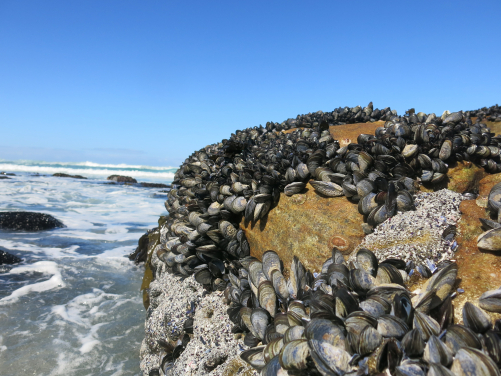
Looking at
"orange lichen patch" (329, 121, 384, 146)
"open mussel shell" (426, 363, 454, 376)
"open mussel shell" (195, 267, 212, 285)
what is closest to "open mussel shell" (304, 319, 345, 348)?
"open mussel shell" (426, 363, 454, 376)

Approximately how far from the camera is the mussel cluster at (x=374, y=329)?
1.50m

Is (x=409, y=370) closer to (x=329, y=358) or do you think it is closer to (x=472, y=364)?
(x=472, y=364)

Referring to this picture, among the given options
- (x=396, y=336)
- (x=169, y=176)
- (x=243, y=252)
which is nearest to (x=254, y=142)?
(x=243, y=252)

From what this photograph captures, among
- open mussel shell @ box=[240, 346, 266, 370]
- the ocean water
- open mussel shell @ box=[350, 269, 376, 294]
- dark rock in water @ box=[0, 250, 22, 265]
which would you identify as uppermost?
open mussel shell @ box=[350, 269, 376, 294]

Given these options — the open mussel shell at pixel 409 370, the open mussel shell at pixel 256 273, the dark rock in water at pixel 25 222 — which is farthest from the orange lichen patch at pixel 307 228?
the dark rock in water at pixel 25 222

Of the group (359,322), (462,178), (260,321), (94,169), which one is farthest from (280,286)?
(94,169)

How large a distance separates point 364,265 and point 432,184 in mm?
1418

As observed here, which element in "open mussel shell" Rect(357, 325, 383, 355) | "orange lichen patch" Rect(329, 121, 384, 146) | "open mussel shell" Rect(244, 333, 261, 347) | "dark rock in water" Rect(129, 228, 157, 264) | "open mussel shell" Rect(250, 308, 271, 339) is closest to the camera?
"open mussel shell" Rect(357, 325, 383, 355)

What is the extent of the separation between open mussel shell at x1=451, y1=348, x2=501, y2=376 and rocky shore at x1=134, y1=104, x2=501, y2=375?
326mm

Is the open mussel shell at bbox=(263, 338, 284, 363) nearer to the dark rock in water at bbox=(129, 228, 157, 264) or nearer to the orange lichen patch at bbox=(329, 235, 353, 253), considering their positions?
the orange lichen patch at bbox=(329, 235, 353, 253)

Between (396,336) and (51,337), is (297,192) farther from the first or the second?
(51,337)

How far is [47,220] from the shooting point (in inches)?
422

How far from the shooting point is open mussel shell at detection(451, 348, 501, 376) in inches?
53.3

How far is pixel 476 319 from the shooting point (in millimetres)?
1611
